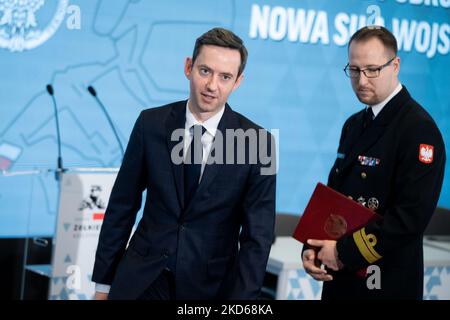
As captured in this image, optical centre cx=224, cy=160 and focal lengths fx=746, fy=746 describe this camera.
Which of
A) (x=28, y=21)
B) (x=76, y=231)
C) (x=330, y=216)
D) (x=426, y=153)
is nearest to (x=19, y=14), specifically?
(x=28, y=21)

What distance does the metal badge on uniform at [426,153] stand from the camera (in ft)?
9.43

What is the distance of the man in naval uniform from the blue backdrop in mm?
2101

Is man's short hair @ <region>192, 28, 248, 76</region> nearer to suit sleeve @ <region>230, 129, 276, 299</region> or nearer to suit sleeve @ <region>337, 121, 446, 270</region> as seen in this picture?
suit sleeve @ <region>230, 129, 276, 299</region>

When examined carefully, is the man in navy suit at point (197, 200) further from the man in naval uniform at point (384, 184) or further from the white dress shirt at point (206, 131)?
the man in naval uniform at point (384, 184)

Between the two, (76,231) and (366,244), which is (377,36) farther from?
(76,231)

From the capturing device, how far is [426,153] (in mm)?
2887

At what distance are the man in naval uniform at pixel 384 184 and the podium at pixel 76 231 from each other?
154cm

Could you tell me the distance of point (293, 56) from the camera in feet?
17.8

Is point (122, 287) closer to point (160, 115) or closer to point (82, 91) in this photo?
point (160, 115)

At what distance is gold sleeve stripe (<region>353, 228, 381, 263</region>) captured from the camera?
2928 mm

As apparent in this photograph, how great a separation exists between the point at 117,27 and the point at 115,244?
2400 millimetres

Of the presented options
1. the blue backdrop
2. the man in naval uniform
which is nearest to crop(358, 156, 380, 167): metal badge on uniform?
the man in naval uniform

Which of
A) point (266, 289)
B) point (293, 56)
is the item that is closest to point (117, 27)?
point (293, 56)

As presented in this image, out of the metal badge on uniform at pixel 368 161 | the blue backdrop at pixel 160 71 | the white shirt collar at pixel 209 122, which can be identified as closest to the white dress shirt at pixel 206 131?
the white shirt collar at pixel 209 122
